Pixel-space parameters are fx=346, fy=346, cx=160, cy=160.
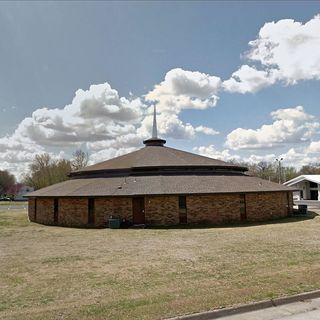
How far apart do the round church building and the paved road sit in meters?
16.0

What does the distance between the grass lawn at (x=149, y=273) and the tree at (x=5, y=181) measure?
10778 centimetres

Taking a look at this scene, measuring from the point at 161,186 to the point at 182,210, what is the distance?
2.28m

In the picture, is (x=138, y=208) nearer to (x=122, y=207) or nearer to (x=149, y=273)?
(x=122, y=207)

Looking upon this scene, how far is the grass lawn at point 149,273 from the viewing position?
741 cm

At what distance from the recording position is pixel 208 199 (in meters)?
24.2

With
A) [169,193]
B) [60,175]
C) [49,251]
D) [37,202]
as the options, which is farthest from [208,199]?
[60,175]

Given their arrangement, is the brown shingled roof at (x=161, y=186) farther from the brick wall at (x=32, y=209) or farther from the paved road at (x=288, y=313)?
the paved road at (x=288, y=313)

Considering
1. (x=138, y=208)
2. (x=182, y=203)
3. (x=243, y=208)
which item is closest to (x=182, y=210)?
(x=182, y=203)

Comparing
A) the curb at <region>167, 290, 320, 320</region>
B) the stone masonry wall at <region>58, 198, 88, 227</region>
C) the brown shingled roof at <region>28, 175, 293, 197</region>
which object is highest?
the brown shingled roof at <region>28, 175, 293, 197</region>

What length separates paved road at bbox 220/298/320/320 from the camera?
6812mm

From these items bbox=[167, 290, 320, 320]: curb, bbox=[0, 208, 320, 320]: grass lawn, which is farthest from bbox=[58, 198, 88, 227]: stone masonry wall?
bbox=[167, 290, 320, 320]: curb

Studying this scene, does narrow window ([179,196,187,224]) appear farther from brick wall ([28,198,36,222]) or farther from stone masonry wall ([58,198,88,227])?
brick wall ([28,198,36,222])

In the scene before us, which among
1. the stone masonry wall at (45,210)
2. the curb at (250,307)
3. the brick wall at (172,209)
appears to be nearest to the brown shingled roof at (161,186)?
the brick wall at (172,209)

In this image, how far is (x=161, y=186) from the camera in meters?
24.6
